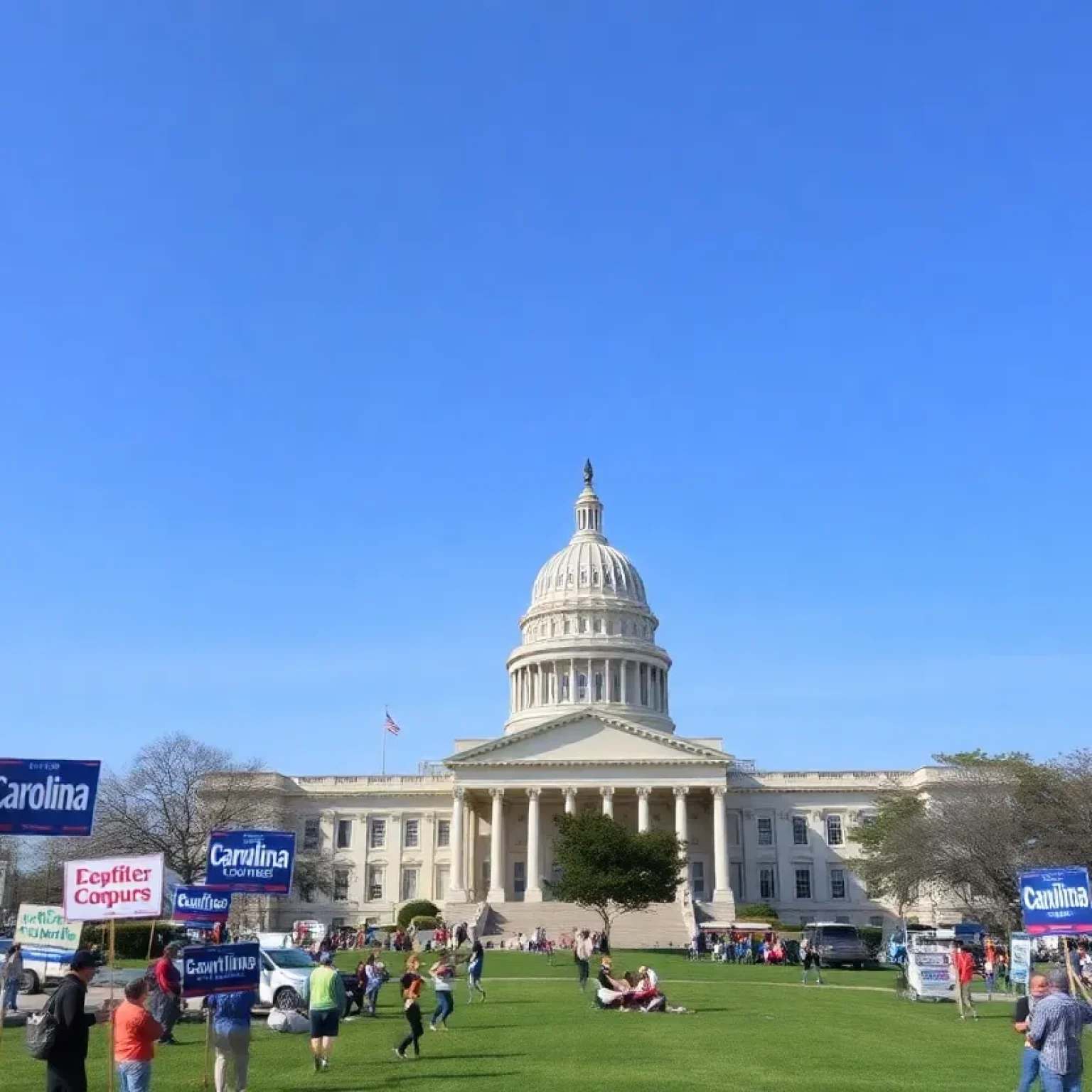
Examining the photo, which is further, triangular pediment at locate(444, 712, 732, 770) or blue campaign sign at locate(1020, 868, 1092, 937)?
triangular pediment at locate(444, 712, 732, 770)

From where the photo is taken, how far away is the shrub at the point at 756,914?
77812 millimetres

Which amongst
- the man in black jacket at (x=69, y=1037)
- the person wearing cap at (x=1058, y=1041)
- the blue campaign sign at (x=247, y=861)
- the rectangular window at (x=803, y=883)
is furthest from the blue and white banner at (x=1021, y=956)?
the rectangular window at (x=803, y=883)

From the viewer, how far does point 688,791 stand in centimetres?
8800

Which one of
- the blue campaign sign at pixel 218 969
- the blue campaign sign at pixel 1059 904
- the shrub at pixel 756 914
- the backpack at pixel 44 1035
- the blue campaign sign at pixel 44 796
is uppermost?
the blue campaign sign at pixel 44 796

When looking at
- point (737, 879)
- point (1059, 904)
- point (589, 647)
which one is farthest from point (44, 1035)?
point (589, 647)

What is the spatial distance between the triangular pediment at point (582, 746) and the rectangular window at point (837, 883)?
557 inches

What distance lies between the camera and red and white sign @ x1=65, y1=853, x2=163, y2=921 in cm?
1639

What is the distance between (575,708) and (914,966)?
7087 cm

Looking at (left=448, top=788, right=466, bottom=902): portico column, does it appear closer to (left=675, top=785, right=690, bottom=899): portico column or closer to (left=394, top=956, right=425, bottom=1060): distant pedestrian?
(left=675, top=785, right=690, bottom=899): portico column

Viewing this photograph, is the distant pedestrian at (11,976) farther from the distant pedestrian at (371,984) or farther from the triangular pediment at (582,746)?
the triangular pediment at (582,746)

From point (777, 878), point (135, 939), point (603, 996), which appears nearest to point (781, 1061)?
point (603, 996)

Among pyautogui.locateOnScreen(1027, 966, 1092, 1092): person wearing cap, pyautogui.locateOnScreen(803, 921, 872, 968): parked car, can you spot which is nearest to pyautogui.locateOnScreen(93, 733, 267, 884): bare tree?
pyautogui.locateOnScreen(803, 921, 872, 968): parked car

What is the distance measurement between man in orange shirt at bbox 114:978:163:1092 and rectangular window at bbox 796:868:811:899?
8564 centimetres

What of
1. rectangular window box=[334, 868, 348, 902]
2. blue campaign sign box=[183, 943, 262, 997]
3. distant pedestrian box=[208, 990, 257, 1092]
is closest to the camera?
distant pedestrian box=[208, 990, 257, 1092]
